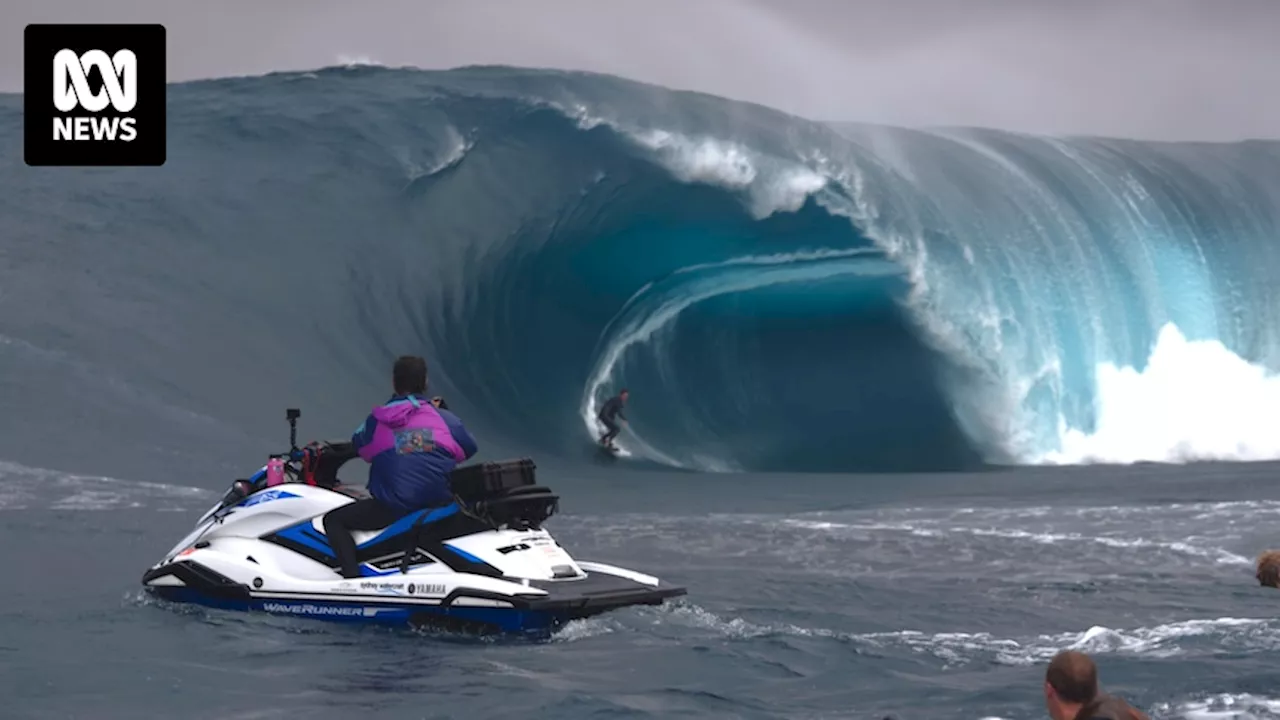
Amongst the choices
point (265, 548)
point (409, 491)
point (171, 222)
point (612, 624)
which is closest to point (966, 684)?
point (612, 624)

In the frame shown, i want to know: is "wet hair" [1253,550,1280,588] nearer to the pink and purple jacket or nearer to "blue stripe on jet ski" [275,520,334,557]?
the pink and purple jacket

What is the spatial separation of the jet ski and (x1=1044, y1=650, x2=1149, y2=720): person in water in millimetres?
4345

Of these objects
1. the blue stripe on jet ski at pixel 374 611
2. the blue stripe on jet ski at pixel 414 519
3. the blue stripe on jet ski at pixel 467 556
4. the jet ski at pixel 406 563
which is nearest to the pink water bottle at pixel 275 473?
the jet ski at pixel 406 563

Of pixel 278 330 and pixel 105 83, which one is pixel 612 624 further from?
pixel 278 330

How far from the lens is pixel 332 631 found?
9289 millimetres

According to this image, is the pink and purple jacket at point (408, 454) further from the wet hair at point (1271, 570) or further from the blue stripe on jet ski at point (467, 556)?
the wet hair at point (1271, 570)

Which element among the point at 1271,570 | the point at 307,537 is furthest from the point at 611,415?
the point at 1271,570

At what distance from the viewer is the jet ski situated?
9109 mm

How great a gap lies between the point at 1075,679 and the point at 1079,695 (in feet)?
0.17

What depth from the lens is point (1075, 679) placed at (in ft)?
15.8

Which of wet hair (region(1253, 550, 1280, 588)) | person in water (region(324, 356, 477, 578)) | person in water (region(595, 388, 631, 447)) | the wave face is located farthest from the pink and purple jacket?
person in water (region(595, 388, 631, 447))

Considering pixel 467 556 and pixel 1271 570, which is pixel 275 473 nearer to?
pixel 467 556

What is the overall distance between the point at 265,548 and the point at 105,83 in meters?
7.52

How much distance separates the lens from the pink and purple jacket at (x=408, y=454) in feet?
30.9
